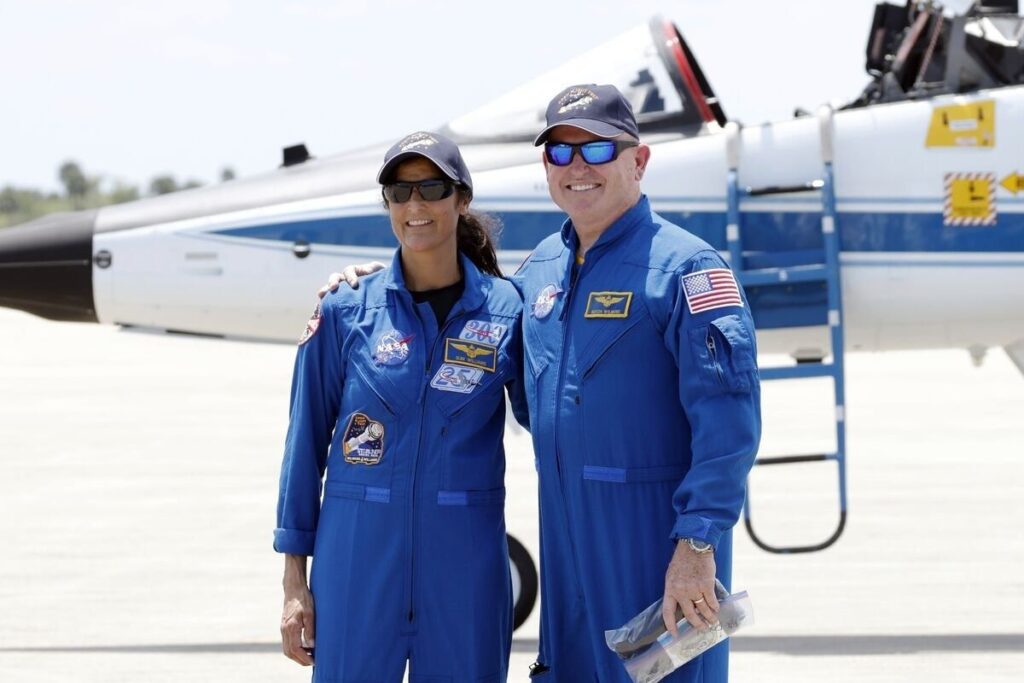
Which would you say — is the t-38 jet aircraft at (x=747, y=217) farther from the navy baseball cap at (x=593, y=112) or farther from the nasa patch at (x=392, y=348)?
A: the nasa patch at (x=392, y=348)

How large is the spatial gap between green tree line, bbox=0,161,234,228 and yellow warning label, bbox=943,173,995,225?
69.2 m

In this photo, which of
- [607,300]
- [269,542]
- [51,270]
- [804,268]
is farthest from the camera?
[269,542]

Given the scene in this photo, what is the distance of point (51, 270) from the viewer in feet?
23.5

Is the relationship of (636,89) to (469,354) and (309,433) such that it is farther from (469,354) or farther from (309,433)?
(309,433)

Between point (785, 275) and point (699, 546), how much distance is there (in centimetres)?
316

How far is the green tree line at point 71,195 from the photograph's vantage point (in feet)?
267

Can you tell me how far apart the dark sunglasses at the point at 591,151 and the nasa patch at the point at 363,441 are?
2.56ft

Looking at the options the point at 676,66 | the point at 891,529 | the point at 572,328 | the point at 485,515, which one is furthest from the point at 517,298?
the point at 891,529

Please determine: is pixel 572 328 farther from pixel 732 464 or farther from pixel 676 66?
pixel 676 66

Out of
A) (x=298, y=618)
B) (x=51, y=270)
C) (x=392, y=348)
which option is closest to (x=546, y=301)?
(x=392, y=348)

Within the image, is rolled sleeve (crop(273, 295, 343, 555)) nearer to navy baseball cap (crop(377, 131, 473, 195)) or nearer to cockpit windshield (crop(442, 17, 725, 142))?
navy baseball cap (crop(377, 131, 473, 195))

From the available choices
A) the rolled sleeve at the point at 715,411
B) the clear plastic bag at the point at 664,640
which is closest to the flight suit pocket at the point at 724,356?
the rolled sleeve at the point at 715,411

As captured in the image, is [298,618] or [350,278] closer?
[298,618]

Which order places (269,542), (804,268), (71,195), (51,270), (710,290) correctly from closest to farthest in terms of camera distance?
(710,290)
(804,268)
(51,270)
(269,542)
(71,195)
